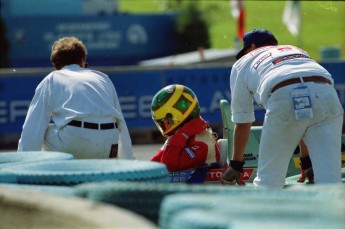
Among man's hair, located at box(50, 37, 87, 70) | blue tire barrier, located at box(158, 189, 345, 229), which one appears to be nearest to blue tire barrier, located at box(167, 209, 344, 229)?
blue tire barrier, located at box(158, 189, 345, 229)

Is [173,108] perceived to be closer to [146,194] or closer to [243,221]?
[146,194]

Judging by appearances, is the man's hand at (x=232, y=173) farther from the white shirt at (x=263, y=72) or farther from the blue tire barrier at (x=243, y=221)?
the blue tire barrier at (x=243, y=221)

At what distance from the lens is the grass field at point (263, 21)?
38031 mm

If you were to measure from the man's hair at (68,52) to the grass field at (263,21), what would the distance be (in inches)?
1060

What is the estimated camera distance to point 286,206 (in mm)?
3803

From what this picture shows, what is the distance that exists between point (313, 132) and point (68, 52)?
1948mm

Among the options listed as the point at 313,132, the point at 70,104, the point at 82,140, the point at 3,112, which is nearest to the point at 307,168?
the point at 313,132

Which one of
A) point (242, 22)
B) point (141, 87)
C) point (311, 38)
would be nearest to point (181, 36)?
point (242, 22)

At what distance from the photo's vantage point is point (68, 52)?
8.28 metres

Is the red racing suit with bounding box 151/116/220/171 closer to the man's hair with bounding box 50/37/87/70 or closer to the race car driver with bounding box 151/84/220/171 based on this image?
the race car driver with bounding box 151/84/220/171

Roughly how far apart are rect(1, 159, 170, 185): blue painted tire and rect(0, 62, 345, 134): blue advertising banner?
45.9 ft

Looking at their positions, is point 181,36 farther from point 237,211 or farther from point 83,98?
point 237,211

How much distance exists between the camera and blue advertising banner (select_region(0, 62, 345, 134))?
19766 mm

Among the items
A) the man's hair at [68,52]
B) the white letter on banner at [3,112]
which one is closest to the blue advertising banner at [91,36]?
the white letter on banner at [3,112]
